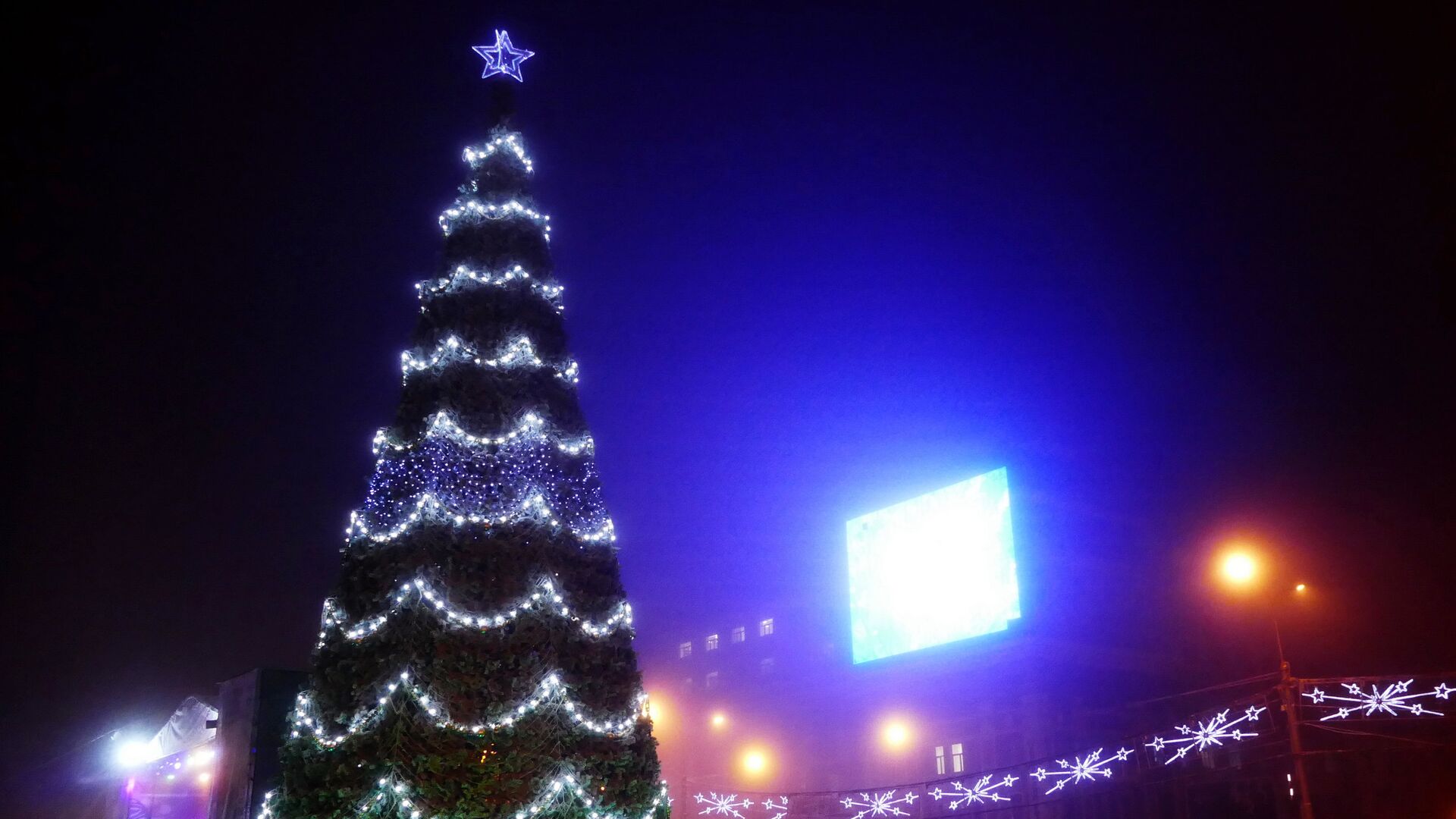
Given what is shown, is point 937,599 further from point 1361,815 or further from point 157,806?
point 157,806

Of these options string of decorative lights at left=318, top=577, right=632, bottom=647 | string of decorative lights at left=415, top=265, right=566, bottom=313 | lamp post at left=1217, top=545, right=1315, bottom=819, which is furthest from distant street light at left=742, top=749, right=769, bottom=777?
string of decorative lights at left=415, top=265, right=566, bottom=313

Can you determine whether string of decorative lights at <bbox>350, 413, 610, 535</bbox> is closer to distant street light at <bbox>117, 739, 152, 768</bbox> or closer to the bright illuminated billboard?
distant street light at <bbox>117, 739, 152, 768</bbox>

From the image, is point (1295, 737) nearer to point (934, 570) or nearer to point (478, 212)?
point (478, 212)

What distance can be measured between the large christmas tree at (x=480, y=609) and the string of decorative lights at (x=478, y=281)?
0.02 metres

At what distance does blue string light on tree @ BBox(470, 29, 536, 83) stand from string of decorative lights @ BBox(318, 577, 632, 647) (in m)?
7.50

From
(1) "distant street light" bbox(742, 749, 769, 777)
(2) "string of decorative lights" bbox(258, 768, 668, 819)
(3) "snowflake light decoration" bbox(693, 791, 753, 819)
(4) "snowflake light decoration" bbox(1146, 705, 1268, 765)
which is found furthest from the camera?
(1) "distant street light" bbox(742, 749, 769, 777)

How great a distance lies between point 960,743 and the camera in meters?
31.1

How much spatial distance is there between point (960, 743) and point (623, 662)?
22.9m

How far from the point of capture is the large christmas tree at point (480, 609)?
10.1 metres

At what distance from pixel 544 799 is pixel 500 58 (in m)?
10.0

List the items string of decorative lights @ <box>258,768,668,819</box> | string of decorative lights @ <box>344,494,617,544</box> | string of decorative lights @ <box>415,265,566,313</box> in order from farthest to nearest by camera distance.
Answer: string of decorative lights @ <box>415,265,566,313</box> < string of decorative lights @ <box>344,494,617,544</box> < string of decorative lights @ <box>258,768,668,819</box>

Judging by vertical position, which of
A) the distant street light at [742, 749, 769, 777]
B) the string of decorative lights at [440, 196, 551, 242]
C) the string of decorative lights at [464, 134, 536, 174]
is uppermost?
the string of decorative lights at [464, 134, 536, 174]

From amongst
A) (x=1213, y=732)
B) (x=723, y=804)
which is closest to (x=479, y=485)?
(x=1213, y=732)

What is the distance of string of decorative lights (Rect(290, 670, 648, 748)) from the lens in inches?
398
